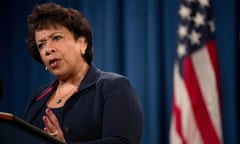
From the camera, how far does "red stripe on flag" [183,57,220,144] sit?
2324 millimetres

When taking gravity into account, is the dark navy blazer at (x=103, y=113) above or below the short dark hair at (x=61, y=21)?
below

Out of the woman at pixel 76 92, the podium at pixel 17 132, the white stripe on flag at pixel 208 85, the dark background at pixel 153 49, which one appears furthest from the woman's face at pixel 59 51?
the dark background at pixel 153 49

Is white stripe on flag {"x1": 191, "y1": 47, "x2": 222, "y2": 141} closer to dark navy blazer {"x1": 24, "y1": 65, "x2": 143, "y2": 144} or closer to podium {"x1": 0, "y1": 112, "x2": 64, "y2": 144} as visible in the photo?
dark navy blazer {"x1": 24, "y1": 65, "x2": 143, "y2": 144}

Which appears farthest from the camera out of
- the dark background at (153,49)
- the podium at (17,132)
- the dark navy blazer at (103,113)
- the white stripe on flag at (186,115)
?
the dark background at (153,49)

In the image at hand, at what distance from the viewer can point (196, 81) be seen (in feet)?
7.75

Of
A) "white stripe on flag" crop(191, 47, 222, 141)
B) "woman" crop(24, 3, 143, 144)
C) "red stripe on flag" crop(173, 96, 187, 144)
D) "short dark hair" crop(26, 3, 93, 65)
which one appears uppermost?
"short dark hair" crop(26, 3, 93, 65)

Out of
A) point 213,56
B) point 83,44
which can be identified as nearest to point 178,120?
point 213,56

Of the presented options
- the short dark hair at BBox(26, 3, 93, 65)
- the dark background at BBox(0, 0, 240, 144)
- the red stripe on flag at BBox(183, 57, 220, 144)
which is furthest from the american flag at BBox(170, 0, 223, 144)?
the short dark hair at BBox(26, 3, 93, 65)

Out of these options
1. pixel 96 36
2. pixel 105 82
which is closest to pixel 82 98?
pixel 105 82

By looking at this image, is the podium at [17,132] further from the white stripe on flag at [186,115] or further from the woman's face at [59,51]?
the white stripe on flag at [186,115]

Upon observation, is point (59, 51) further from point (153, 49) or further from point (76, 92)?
point (153, 49)

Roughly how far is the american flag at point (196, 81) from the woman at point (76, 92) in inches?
32.1

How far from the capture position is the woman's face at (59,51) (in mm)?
1630

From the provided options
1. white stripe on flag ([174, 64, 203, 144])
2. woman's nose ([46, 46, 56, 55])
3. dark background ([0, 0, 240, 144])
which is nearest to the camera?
woman's nose ([46, 46, 56, 55])
